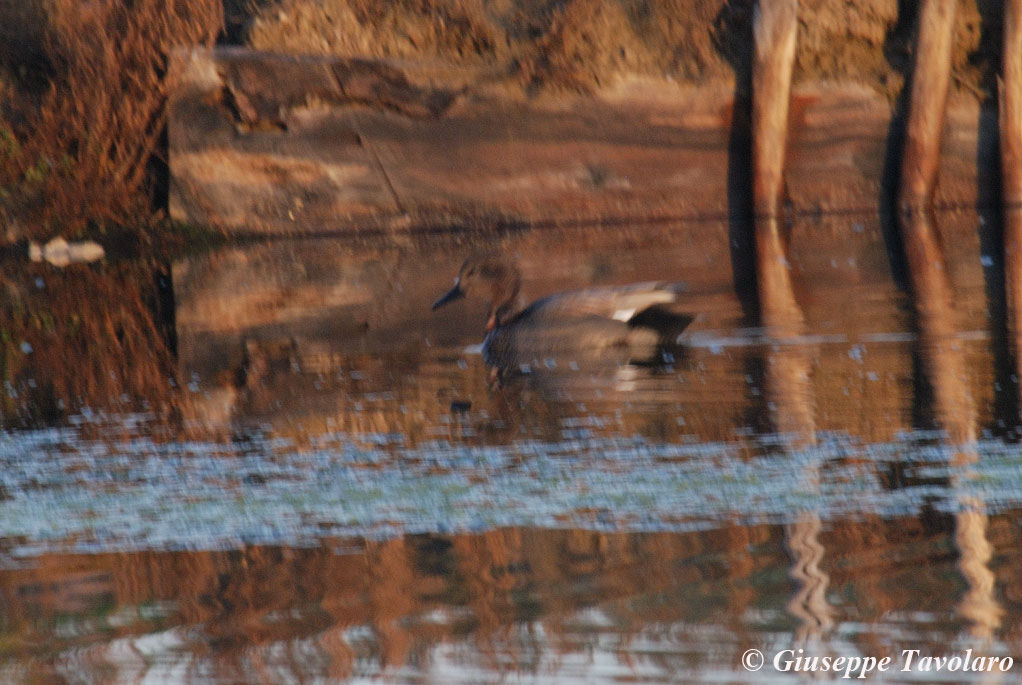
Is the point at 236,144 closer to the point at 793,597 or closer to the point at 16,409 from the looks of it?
the point at 16,409

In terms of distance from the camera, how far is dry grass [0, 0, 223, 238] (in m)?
13.4

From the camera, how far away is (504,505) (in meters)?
3.92

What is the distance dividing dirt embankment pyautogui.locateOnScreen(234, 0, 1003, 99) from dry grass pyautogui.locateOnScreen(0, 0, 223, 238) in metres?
0.78

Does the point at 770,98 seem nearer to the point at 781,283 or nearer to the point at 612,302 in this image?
the point at 781,283

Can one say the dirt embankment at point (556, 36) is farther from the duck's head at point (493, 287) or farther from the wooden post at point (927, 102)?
the duck's head at point (493, 287)

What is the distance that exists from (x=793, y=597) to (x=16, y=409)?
11.4 ft

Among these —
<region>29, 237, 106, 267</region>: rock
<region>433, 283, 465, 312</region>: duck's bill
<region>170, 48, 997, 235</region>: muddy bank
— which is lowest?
<region>29, 237, 106, 267</region>: rock

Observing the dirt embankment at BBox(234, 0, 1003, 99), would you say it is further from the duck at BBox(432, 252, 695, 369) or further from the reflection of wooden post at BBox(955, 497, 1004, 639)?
the reflection of wooden post at BBox(955, 497, 1004, 639)

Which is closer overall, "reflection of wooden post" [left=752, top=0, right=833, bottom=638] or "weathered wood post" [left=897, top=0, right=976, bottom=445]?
"reflection of wooden post" [left=752, top=0, right=833, bottom=638]

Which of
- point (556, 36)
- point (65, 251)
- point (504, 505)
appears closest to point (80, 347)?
point (504, 505)

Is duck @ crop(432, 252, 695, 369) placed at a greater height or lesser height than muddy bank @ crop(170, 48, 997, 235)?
greater

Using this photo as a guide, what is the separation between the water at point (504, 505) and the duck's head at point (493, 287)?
0.18 meters

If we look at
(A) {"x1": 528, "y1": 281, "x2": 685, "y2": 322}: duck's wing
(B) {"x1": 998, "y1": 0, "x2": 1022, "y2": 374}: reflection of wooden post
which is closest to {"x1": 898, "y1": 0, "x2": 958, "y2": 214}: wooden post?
(B) {"x1": 998, "y1": 0, "x2": 1022, "y2": 374}: reflection of wooden post

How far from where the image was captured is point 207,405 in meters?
5.66
